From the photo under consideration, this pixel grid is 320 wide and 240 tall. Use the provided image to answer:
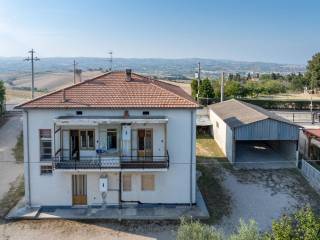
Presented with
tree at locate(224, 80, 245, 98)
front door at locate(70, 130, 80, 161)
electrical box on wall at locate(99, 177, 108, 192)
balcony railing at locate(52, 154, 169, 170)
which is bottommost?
electrical box on wall at locate(99, 177, 108, 192)

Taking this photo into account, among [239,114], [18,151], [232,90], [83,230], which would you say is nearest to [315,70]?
[232,90]

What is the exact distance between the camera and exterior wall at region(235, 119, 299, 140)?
99.5ft

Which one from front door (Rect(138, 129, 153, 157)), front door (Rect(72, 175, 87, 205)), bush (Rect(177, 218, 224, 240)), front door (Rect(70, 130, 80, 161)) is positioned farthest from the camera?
front door (Rect(72, 175, 87, 205))

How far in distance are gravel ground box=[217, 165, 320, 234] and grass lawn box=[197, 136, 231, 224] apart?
403mm

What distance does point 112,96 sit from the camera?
22.5 metres

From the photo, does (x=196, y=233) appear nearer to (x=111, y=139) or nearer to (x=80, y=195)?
(x=111, y=139)

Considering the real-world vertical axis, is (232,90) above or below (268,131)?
above

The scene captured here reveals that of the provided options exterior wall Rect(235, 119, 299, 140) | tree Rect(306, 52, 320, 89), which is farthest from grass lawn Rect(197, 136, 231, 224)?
tree Rect(306, 52, 320, 89)

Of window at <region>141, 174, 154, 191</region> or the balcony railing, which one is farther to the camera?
window at <region>141, 174, 154, 191</region>

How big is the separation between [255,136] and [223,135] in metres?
4.76

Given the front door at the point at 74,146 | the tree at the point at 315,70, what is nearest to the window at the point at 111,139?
the front door at the point at 74,146

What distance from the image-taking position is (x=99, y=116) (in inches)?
855

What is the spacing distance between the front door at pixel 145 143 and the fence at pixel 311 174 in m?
11.2

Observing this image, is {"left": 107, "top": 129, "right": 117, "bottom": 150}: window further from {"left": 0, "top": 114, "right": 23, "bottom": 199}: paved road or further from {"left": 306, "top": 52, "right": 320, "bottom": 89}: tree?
{"left": 306, "top": 52, "right": 320, "bottom": 89}: tree
